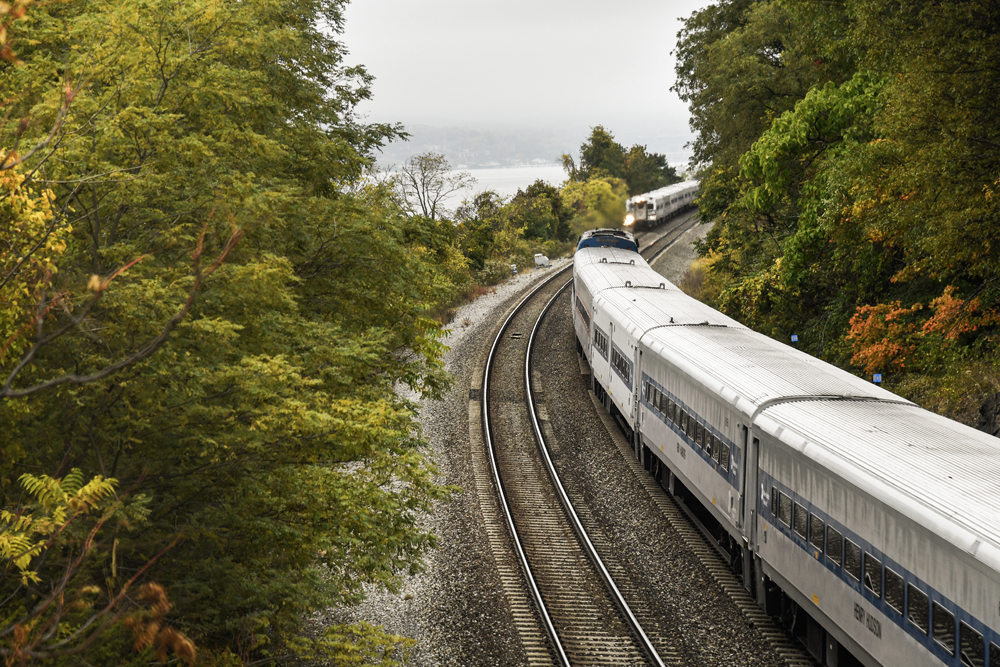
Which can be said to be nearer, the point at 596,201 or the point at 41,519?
the point at 41,519

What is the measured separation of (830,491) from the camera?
28.9ft

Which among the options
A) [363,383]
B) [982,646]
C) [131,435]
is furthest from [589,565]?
[131,435]

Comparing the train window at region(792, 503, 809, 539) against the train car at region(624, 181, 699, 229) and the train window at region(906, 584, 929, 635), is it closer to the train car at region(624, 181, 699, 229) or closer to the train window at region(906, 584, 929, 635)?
the train window at region(906, 584, 929, 635)

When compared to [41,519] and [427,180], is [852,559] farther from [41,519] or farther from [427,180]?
[427,180]

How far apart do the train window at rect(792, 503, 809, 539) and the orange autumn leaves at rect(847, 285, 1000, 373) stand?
7.67 metres

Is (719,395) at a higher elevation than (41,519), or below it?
below

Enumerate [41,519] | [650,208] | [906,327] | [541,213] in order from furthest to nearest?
[541,213] < [650,208] < [906,327] < [41,519]

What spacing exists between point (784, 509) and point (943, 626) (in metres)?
3.16

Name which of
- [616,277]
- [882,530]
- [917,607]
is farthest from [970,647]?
[616,277]

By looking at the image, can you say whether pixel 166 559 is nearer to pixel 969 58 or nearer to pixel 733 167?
pixel 969 58

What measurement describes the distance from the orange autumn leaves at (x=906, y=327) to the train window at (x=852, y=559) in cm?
847

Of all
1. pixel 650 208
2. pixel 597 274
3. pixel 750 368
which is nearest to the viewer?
pixel 750 368

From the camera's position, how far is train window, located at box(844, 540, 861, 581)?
8.35 metres

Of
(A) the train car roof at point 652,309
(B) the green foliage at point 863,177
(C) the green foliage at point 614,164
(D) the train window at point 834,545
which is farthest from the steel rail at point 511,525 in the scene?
(C) the green foliage at point 614,164
